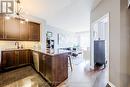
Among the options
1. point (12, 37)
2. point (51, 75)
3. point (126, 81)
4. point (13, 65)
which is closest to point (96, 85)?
point (126, 81)

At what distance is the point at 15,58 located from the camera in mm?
5609

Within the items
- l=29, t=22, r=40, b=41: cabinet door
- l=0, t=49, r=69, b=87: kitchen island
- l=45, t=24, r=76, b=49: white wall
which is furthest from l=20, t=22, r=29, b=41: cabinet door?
l=45, t=24, r=76, b=49: white wall

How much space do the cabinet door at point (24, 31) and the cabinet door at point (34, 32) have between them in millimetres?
222

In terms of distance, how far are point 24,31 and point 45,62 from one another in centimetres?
310

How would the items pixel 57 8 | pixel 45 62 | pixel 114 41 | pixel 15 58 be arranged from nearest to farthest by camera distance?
pixel 114 41 → pixel 45 62 → pixel 57 8 → pixel 15 58

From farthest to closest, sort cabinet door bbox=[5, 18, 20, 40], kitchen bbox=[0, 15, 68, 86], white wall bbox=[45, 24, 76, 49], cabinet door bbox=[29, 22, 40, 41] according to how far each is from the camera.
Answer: white wall bbox=[45, 24, 76, 49] → cabinet door bbox=[29, 22, 40, 41] → cabinet door bbox=[5, 18, 20, 40] → kitchen bbox=[0, 15, 68, 86]

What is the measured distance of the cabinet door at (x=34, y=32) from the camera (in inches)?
265

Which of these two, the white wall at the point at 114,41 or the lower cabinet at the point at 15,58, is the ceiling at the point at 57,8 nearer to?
the white wall at the point at 114,41

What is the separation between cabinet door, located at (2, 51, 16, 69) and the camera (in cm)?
517

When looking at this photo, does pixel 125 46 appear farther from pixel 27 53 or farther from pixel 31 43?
pixel 31 43

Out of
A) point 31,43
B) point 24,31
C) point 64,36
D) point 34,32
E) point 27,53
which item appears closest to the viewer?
point 27,53

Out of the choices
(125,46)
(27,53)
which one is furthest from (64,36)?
(125,46)

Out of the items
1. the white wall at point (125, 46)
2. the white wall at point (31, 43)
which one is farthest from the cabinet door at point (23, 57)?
the white wall at point (125, 46)

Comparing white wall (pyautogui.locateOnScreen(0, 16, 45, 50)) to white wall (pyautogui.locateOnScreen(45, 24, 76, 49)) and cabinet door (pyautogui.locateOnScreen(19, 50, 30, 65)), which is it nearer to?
cabinet door (pyautogui.locateOnScreen(19, 50, 30, 65))
